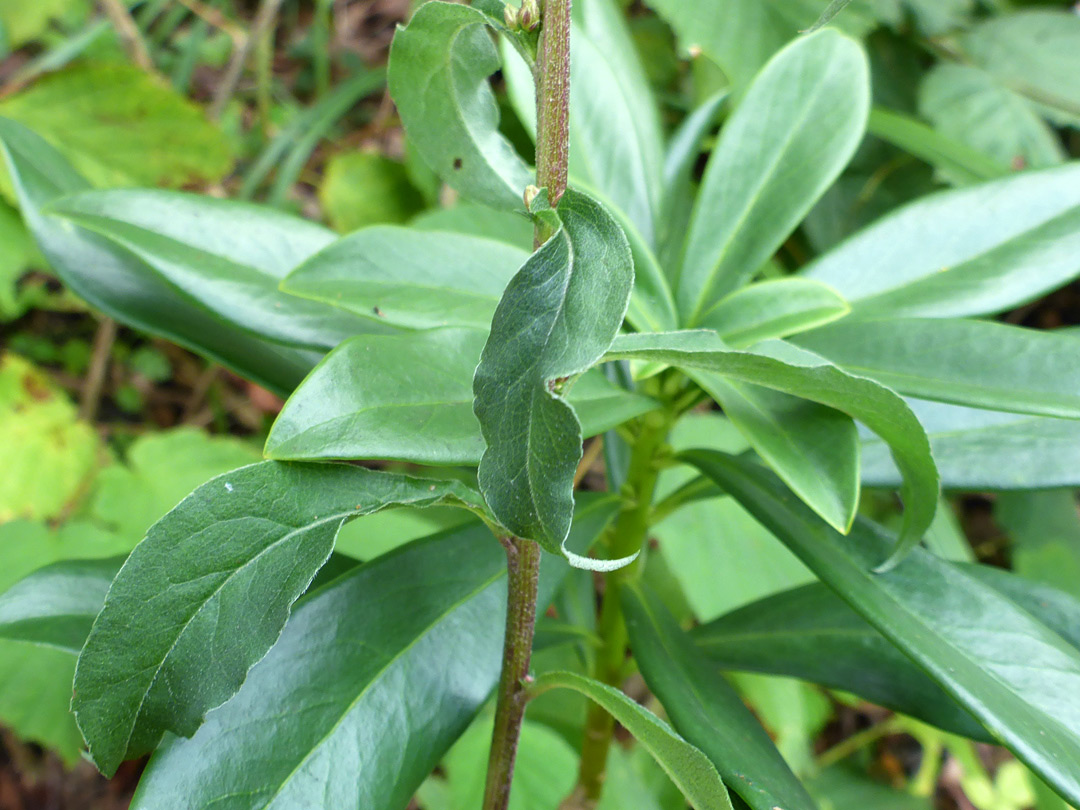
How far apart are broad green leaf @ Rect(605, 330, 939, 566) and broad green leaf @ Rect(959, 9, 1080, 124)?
143cm

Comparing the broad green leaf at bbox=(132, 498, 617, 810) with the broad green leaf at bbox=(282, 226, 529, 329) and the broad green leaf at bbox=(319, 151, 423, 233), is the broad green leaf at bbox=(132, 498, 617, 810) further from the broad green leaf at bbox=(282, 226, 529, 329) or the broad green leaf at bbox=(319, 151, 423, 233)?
the broad green leaf at bbox=(319, 151, 423, 233)

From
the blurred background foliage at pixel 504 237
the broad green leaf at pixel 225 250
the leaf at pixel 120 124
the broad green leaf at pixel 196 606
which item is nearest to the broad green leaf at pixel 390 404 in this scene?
the broad green leaf at pixel 196 606

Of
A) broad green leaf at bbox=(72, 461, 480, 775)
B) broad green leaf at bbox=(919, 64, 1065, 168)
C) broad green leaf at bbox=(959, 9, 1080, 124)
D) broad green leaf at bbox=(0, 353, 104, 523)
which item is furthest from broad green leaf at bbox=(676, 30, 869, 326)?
broad green leaf at bbox=(0, 353, 104, 523)

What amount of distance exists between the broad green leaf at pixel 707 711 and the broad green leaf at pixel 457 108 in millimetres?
383

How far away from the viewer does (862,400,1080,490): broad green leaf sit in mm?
654

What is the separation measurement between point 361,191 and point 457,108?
1.45 metres

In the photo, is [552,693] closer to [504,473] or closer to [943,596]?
[943,596]

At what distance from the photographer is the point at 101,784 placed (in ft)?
4.79

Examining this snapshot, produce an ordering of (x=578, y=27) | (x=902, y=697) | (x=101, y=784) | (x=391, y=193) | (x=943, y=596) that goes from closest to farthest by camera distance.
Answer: (x=943, y=596)
(x=902, y=697)
(x=578, y=27)
(x=101, y=784)
(x=391, y=193)

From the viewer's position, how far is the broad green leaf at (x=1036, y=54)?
5.07ft

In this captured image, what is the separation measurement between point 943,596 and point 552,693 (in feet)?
2.35

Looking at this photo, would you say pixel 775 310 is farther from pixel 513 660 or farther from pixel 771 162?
pixel 513 660

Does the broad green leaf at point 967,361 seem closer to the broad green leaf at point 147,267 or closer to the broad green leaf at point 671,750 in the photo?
the broad green leaf at point 671,750

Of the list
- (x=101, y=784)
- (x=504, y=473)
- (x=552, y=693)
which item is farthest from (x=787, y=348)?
(x=101, y=784)
